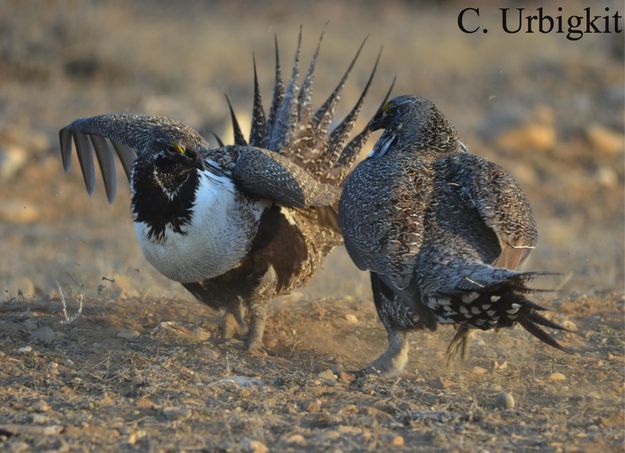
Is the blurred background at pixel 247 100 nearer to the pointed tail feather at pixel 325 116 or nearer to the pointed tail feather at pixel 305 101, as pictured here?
the pointed tail feather at pixel 325 116

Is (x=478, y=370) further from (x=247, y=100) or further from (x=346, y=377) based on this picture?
(x=247, y=100)

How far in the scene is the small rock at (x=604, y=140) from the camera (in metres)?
13.7

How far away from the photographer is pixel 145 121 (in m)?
6.74

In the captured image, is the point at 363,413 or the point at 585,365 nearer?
the point at 363,413

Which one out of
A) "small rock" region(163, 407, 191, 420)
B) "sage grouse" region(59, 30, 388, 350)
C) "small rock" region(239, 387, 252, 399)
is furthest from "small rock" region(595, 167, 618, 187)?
"small rock" region(163, 407, 191, 420)

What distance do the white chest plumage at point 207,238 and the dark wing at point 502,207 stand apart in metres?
1.23

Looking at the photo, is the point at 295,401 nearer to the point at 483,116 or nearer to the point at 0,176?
the point at 0,176

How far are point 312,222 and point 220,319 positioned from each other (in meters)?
0.86

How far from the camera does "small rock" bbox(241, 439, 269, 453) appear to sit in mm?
4266

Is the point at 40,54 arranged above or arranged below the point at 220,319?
above

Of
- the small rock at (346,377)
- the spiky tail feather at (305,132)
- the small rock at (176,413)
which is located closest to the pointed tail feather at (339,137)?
the spiky tail feather at (305,132)

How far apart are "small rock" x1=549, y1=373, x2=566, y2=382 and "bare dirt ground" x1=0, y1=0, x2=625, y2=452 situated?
0.02m

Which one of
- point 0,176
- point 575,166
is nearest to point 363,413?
point 0,176

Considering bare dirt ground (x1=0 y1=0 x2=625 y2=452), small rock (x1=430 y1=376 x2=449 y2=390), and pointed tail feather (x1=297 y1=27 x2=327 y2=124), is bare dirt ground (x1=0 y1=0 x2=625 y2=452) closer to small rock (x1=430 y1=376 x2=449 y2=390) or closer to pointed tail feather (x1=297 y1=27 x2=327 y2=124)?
small rock (x1=430 y1=376 x2=449 y2=390)
